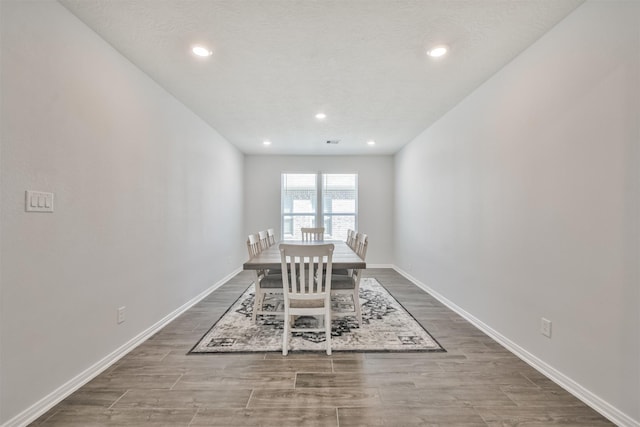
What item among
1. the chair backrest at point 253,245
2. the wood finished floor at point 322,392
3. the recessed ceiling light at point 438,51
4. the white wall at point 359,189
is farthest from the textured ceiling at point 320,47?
the wood finished floor at point 322,392

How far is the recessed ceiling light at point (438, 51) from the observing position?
212 centimetres

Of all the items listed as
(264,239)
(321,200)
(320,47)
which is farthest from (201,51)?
(321,200)

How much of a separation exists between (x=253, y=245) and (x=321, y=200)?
126 inches

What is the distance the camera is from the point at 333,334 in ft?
8.57

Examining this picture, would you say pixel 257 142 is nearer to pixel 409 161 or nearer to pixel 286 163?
pixel 286 163

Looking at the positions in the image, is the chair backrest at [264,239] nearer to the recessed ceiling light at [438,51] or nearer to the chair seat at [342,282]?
the chair seat at [342,282]

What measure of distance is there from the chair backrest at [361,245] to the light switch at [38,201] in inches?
102

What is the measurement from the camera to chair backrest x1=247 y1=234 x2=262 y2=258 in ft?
9.29

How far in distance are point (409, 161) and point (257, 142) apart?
9.30 ft

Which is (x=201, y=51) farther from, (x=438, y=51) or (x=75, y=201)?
(x=438, y=51)

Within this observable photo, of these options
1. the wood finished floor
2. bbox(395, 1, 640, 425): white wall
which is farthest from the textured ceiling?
the wood finished floor

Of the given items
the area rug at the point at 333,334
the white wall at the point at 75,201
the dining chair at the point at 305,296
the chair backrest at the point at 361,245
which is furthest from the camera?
the chair backrest at the point at 361,245

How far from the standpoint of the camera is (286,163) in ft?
19.4

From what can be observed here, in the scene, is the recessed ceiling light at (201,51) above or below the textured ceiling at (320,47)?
below
